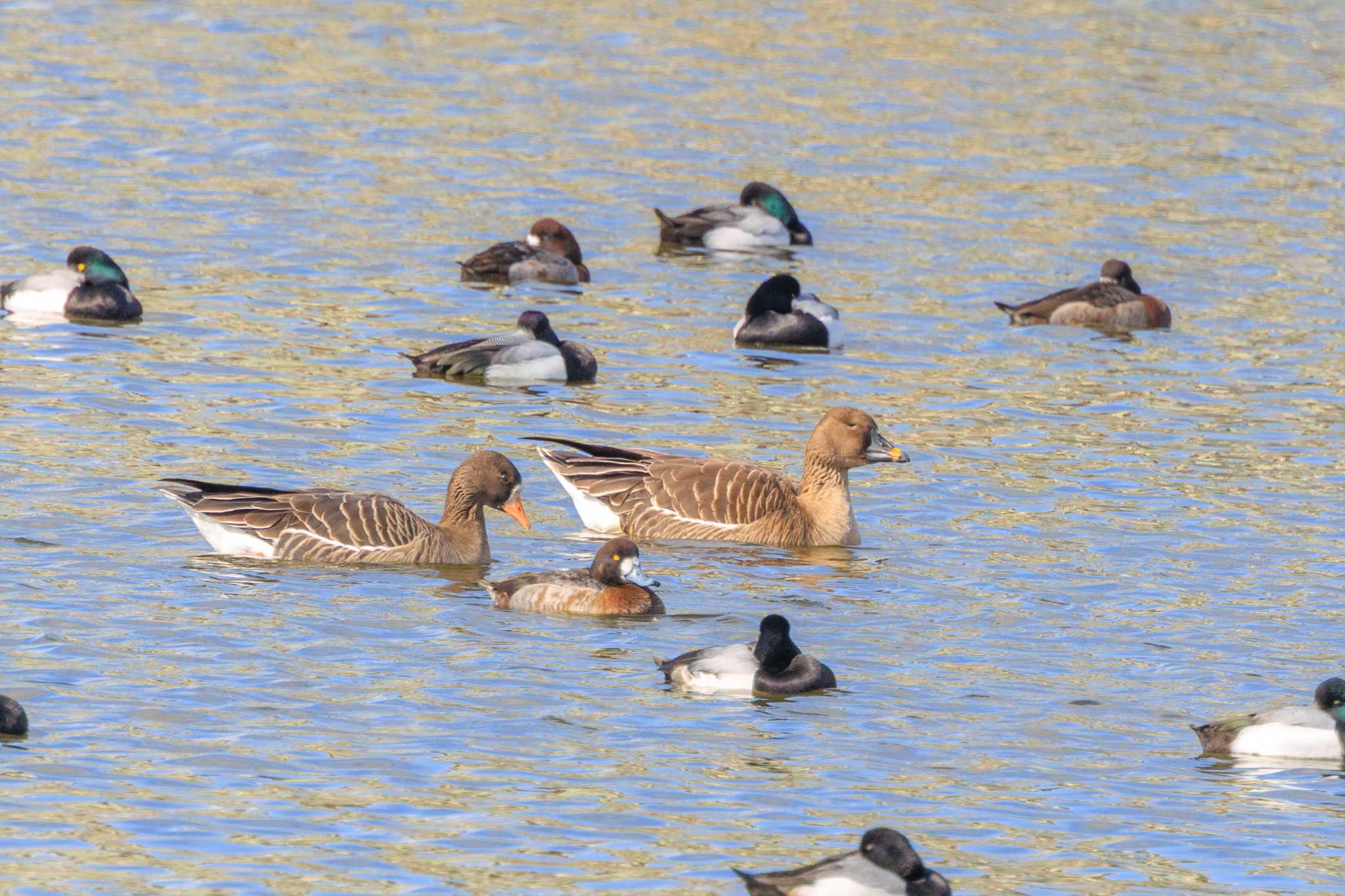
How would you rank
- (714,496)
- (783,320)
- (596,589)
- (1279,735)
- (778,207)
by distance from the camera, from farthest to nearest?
(778,207) → (783,320) → (714,496) → (596,589) → (1279,735)

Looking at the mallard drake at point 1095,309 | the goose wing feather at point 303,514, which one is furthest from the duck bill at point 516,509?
the mallard drake at point 1095,309

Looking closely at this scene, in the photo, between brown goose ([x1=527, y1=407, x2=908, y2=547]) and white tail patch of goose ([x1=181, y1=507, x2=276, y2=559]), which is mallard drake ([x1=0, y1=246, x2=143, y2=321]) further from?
white tail patch of goose ([x1=181, y1=507, x2=276, y2=559])

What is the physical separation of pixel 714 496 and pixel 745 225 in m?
11.2

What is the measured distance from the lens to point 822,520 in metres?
17.0

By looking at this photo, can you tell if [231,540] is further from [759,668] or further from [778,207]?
[778,207]

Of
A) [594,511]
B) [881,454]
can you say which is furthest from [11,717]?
[881,454]

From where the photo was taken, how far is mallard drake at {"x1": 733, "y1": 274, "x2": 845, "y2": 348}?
22.8m

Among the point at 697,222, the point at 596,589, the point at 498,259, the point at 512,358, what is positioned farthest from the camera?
the point at 697,222

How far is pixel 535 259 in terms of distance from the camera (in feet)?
81.2

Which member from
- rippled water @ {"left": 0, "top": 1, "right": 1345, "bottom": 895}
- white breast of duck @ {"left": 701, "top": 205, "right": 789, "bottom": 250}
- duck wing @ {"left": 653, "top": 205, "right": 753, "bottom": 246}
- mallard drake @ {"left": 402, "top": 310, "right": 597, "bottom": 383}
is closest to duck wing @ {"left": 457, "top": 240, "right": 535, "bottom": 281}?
rippled water @ {"left": 0, "top": 1, "right": 1345, "bottom": 895}

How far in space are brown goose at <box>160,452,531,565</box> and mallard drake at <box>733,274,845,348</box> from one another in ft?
24.4

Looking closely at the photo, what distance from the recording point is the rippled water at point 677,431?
10.9 meters

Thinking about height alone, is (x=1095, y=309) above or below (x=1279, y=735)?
above

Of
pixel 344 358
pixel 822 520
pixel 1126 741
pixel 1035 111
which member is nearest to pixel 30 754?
pixel 1126 741
